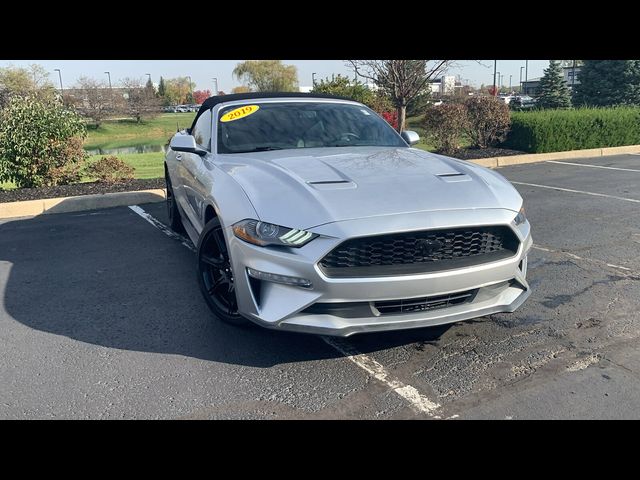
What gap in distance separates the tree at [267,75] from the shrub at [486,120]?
5857 centimetres

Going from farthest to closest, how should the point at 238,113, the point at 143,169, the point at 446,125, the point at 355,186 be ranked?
the point at 143,169
the point at 446,125
the point at 238,113
the point at 355,186

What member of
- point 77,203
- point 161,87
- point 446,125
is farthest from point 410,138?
point 161,87

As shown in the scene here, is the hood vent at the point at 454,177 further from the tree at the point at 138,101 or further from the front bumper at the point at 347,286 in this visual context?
the tree at the point at 138,101

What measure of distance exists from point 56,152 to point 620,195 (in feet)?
31.1

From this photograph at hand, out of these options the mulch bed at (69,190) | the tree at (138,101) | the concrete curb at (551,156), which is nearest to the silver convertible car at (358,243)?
the mulch bed at (69,190)

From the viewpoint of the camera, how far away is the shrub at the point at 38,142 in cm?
909

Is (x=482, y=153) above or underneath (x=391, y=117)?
underneath

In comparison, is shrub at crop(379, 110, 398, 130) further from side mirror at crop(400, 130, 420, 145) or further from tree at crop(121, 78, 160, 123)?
tree at crop(121, 78, 160, 123)

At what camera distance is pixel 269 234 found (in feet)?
9.96

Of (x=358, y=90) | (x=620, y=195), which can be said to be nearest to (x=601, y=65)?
(x=358, y=90)

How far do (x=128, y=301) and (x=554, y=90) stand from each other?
32380mm

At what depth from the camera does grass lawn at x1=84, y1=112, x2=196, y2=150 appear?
43.8 m

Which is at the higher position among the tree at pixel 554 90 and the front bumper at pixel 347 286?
the tree at pixel 554 90

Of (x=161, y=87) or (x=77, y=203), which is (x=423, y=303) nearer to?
(x=77, y=203)
